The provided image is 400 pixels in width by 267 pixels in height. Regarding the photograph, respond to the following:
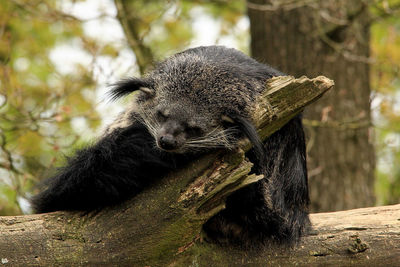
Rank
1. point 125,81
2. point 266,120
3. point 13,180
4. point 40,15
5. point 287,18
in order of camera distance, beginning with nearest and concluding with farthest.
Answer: point 266,120 → point 125,81 → point 13,180 → point 40,15 → point 287,18

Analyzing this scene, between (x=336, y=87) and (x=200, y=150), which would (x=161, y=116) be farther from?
(x=336, y=87)

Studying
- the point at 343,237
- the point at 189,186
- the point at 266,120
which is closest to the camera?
the point at 189,186

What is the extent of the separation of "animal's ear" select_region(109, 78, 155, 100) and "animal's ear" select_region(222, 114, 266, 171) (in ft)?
2.41

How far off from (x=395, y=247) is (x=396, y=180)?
363 centimetres

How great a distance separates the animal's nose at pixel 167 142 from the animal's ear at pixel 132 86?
27.9 inches

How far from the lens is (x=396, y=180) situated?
6773mm

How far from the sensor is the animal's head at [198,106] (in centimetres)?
327

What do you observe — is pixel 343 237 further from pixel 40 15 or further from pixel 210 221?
pixel 40 15

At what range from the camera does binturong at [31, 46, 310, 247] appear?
10.4 ft

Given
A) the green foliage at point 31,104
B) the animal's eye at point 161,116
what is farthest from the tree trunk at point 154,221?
the green foliage at point 31,104

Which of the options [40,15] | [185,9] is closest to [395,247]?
[40,15]

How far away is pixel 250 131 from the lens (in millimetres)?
3123

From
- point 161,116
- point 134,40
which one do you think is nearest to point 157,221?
point 161,116

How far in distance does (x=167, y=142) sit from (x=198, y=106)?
1.41 ft
